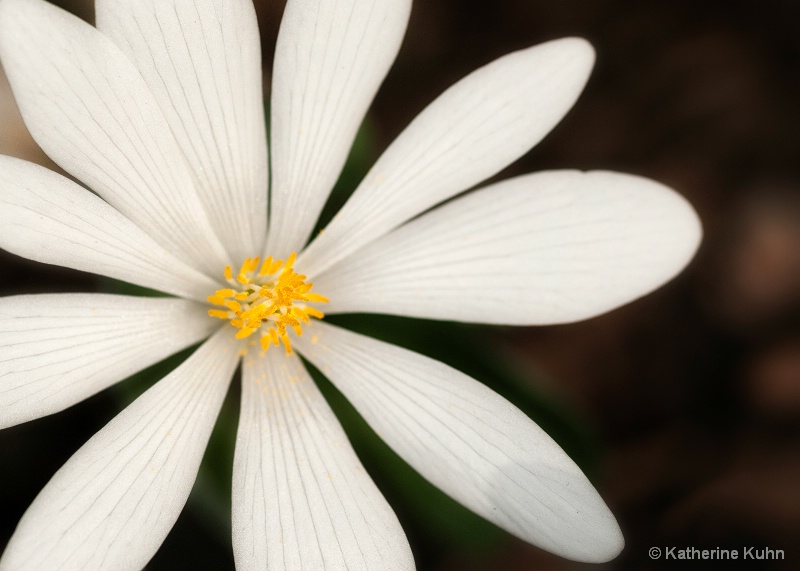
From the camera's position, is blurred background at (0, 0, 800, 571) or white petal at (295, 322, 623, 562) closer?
white petal at (295, 322, 623, 562)

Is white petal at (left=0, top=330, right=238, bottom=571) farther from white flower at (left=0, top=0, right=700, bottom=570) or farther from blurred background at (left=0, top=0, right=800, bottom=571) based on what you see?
blurred background at (left=0, top=0, right=800, bottom=571)

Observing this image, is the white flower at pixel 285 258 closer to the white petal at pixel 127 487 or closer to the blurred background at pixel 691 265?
the white petal at pixel 127 487

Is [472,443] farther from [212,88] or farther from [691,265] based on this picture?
[691,265]

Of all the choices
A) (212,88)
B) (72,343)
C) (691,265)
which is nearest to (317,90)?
(212,88)

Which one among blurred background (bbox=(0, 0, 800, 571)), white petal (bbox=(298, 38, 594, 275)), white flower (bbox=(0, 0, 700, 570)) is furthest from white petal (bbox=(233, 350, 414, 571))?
blurred background (bbox=(0, 0, 800, 571))

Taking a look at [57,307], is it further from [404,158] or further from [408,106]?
[408,106]

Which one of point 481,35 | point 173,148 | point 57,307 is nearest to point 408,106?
point 481,35

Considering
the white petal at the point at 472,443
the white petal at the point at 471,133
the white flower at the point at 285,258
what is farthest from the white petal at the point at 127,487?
the white petal at the point at 471,133
